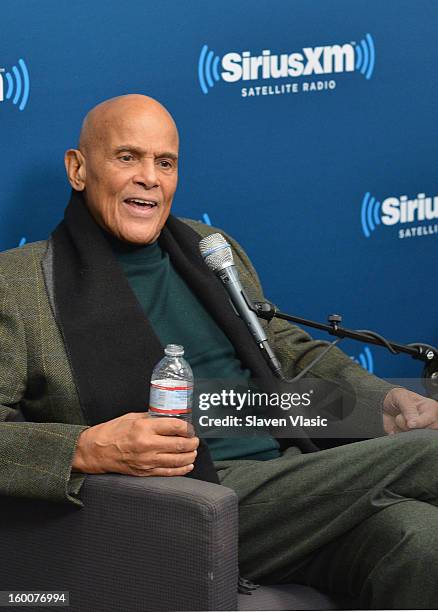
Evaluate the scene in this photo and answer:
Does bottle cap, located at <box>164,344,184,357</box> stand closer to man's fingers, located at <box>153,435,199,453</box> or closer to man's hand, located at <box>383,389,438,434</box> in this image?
man's fingers, located at <box>153,435,199,453</box>

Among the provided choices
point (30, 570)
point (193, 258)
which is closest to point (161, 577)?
point (30, 570)

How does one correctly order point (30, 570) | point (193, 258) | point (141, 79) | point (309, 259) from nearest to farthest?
point (30, 570) < point (193, 258) < point (141, 79) < point (309, 259)

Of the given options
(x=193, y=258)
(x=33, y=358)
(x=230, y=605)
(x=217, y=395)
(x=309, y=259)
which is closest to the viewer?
(x=230, y=605)

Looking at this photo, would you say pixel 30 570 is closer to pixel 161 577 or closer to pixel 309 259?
pixel 161 577

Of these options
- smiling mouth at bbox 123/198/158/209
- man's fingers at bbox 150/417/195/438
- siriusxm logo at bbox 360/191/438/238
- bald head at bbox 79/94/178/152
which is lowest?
man's fingers at bbox 150/417/195/438

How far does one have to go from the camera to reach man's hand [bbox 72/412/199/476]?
1838 millimetres

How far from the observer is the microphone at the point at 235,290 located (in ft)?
6.19

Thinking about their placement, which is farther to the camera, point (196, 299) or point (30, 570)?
point (196, 299)

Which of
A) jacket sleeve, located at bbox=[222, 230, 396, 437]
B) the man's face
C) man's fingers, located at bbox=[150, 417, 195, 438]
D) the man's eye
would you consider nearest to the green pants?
man's fingers, located at bbox=[150, 417, 195, 438]

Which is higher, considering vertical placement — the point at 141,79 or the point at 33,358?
the point at 141,79

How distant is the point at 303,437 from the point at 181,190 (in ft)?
2.75

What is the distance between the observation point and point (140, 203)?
7.77 feet

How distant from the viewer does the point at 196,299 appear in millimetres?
2406

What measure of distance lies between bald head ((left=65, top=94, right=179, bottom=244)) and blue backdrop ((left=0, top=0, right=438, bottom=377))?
0.85 feet
